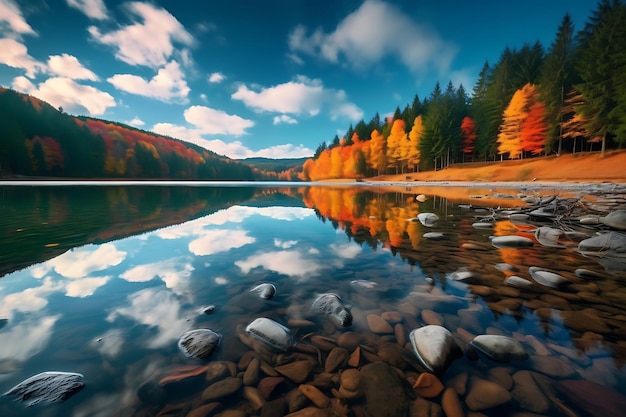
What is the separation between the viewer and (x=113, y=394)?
5.71 feet

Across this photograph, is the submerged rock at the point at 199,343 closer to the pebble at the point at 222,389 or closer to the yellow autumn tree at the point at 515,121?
the pebble at the point at 222,389

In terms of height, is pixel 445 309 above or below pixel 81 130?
below

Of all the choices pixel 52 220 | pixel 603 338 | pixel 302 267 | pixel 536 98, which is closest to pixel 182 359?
pixel 302 267

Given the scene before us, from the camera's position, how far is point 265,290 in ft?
11.1

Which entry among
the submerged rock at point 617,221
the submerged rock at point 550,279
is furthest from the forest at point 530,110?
the submerged rock at point 550,279

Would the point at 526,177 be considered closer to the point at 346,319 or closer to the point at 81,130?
the point at 346,319

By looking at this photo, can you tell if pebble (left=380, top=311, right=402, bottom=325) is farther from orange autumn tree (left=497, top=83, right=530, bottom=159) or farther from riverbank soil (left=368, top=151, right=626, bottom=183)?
orange autumn tree (left=497, top=83, right=530, bottom=159)

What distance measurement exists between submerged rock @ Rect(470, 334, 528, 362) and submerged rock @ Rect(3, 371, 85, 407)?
10.4 ft

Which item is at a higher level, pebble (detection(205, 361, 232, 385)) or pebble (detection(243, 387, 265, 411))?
pebble (detection(205, 361, 232, 385))

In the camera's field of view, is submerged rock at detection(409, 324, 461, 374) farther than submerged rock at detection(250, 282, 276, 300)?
No

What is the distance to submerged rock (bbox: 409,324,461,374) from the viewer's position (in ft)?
6.51

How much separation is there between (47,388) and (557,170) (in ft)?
122

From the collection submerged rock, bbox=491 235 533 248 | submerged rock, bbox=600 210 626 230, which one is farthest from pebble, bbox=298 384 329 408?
submerged rock, bbox=600 210 626 230

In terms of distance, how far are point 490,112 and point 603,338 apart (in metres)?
47.8
